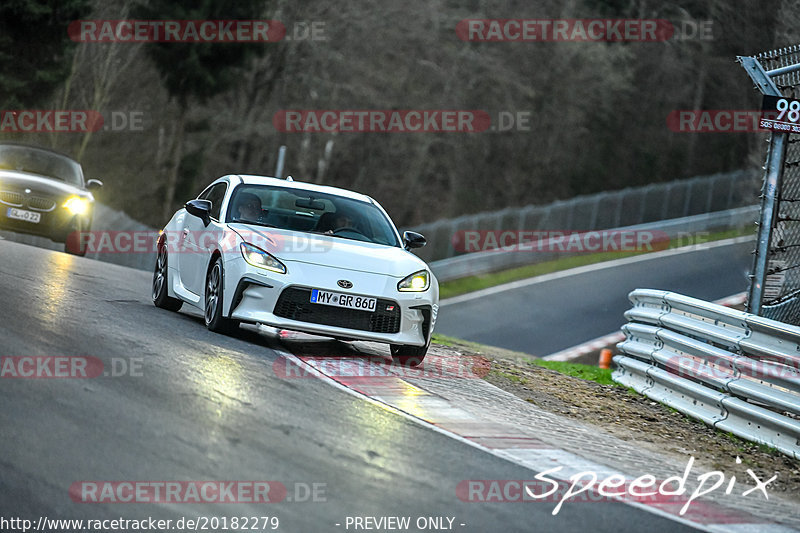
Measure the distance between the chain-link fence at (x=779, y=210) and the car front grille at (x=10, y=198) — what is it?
13116 mm

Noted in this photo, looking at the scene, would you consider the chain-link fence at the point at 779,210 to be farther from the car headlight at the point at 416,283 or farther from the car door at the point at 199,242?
the car door at the point at 199,242

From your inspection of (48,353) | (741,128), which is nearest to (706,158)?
(741,128)

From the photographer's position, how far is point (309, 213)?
11.3 m

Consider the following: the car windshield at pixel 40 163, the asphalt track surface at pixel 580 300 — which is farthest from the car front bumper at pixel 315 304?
the asphalt track surface at pixel 580 300

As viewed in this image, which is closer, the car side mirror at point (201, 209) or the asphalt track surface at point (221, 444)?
the asphalt track surface at point (221, 444)

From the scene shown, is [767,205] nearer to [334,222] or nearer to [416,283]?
[416,283]

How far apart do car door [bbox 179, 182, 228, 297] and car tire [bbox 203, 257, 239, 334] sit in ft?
0.58

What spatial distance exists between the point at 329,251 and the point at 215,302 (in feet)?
3.85

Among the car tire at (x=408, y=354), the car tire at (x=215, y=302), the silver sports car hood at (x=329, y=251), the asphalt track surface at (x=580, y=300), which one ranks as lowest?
the asphalt track surface at (x=580, y=300)

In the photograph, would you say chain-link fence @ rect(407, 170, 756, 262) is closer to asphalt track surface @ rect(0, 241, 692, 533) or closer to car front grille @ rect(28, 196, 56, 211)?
car front grille @ rect(28, 196, 56, 211)

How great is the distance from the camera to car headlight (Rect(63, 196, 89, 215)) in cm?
1984

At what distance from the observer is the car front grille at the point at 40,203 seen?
19516 millimetres

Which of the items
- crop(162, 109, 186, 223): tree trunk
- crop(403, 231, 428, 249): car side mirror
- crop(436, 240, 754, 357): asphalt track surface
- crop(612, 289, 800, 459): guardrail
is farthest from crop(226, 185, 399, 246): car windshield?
crop(162, 109, 186, 223): tree trunk

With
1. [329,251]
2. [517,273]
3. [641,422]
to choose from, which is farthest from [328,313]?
[517,273]
